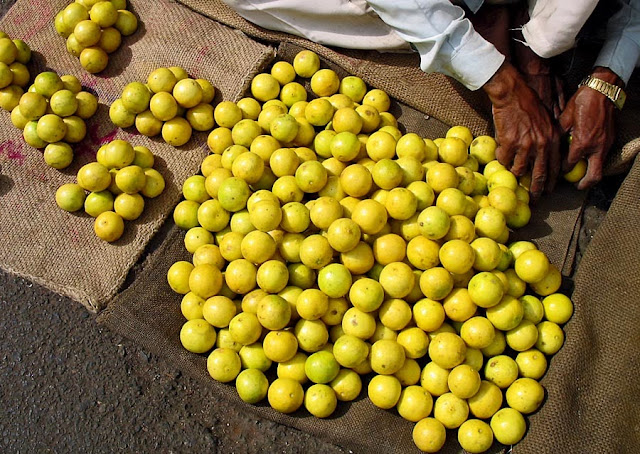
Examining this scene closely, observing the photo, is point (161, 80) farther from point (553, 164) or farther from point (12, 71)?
point (553, 164)

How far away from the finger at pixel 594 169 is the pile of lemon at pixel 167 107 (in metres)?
2.25

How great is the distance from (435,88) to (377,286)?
1478mm

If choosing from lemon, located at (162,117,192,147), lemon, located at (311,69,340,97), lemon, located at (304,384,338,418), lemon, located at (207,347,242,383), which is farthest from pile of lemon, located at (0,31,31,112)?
lemon, located at (304,384,338,418)

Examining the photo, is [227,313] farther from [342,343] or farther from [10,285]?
[10,285]

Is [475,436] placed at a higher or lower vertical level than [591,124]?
lower

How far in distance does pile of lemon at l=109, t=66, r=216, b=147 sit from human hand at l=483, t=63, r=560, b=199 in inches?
68.0

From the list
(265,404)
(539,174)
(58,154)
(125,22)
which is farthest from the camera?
(125,22)

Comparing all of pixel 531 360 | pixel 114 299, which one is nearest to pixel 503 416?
pixel 531 360

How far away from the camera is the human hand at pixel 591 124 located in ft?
9.63

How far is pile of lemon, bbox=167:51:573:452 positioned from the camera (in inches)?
103

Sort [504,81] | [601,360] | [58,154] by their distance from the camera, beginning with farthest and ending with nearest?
[58,154]
[504,81]
[601,360]

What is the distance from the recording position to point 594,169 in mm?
3045

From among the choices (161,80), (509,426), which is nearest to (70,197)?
(161,80)

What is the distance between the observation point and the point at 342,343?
2.63 m
